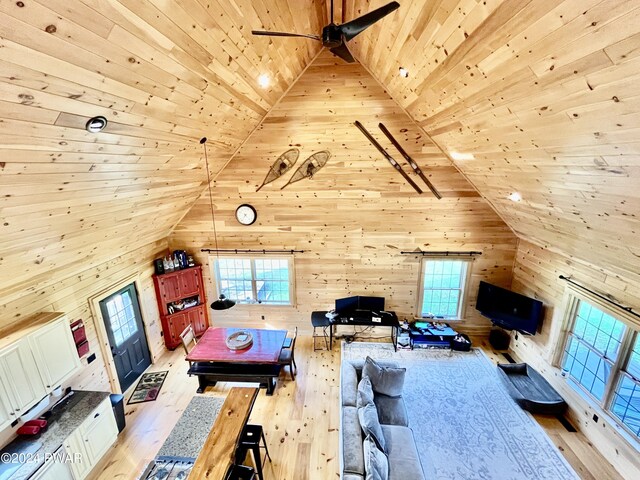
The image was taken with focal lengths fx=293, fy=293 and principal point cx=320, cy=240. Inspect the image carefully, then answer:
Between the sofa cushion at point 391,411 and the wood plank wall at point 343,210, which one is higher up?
the wood plank wall at point 343,210

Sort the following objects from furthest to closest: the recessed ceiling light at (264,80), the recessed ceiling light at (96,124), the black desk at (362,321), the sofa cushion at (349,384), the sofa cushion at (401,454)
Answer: the black desk at (362,321) < the sofa cushion at (349,384) < the recessed ceiling light at (264,80) < the sofa cushion at (401,454) < the recessed ceiling light at (96,124)

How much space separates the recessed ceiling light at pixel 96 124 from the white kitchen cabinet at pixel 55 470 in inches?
138

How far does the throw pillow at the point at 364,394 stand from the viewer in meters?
3.69

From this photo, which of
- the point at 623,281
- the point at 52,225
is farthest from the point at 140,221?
the point at 623,281

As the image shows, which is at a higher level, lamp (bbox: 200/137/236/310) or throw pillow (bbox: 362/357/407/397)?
lamp (bbox: 200/137/236/310)

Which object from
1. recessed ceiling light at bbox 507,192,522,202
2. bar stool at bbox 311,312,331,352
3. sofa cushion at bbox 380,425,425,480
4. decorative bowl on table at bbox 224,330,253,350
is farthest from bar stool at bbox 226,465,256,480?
recessed ceiling light at bbox 507,192,522,202

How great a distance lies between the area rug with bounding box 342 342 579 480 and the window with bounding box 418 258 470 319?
919mm

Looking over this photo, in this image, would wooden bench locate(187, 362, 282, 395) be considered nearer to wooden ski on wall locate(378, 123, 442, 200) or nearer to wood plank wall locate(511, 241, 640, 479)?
wooden ski on wall locate(378, 123, 442, 200)

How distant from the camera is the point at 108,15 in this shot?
1.61 m

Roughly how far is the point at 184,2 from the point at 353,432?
13.8ft

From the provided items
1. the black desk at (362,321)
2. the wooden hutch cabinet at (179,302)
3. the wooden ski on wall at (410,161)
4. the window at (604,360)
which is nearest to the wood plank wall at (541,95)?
the wooden ski on wall at (410,161)

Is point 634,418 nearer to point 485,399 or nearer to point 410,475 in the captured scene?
point 485,399

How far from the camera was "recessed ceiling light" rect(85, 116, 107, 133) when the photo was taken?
2219 millimetres

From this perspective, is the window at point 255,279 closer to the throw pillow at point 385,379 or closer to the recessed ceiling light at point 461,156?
the throw pillow at point 385,379
